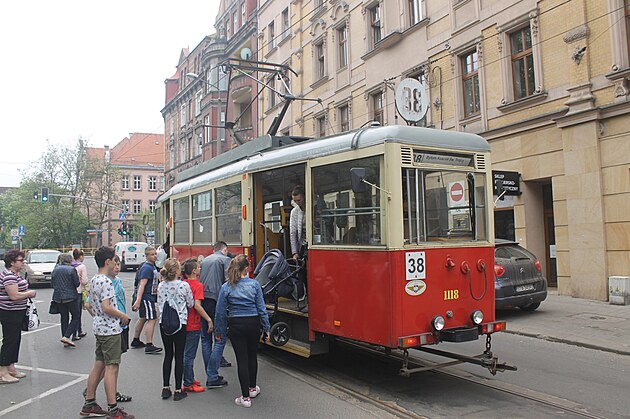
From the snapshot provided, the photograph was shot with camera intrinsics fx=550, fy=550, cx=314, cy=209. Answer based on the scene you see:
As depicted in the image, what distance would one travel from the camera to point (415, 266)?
5.89 metres

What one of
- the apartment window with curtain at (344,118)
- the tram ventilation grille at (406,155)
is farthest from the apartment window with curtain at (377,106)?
the tram ventilation grille at (406,155)

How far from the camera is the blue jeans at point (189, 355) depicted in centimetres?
636

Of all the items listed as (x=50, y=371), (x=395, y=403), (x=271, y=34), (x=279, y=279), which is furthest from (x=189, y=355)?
(x=271, y=34)

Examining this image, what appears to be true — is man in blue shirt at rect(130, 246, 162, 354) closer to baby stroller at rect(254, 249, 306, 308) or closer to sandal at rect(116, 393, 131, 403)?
baby stroller at rect(254, 249, 306, 308)

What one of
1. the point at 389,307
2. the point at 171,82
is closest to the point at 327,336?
the point at 389,307

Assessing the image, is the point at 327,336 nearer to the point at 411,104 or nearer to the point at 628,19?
the point at 411,104

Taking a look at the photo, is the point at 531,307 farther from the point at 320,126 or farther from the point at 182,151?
the point at 182,151

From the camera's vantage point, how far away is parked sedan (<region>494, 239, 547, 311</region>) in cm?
1093

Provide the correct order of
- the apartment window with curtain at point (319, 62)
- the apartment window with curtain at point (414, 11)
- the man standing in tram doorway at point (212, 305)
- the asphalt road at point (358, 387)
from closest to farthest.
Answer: the asphalt road at point (358, 387) < the man standing in tram doorway at point (212, 305) < the apartment window with curtain at point (414, 11) < the apartment window with curtain at point (319, 62)

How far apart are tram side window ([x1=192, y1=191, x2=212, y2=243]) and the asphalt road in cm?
255

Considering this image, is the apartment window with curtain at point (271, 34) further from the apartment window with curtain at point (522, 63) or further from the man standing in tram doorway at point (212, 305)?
the man standing in tram doorway at point (212, 305)

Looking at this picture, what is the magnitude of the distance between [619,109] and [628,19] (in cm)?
218

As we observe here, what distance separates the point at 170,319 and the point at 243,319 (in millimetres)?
815

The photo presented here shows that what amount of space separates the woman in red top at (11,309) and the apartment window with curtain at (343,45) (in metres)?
18.6
